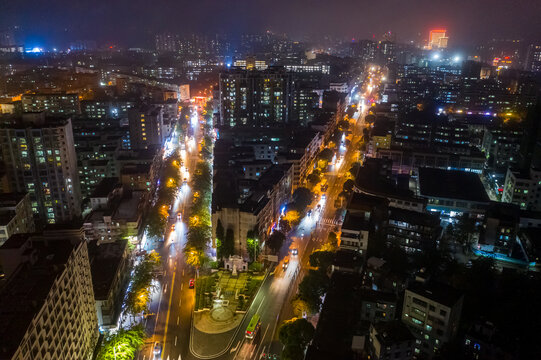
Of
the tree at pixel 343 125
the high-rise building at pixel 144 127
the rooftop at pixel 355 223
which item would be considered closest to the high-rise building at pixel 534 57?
the tree at pixel 343 125

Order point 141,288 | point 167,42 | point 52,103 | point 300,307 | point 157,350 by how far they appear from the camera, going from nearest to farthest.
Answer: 1. point 157,350
2. point 300,307
3. point 141,288
4. point 52,103
5. point 167,42

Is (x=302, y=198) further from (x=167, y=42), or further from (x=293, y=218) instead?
(x=167, y=42)

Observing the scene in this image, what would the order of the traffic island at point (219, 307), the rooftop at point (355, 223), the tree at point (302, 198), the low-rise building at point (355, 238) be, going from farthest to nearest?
the tree at point (302, 198)
the rooftop at point (355, 223)
the low-rise building at point (355, 238)
the traffic island at point (219, 307)

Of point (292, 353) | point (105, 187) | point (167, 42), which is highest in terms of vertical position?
point (167, 42)

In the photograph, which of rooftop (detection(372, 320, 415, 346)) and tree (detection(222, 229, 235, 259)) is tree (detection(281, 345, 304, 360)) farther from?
tree (detection(222, 229, 235, 259))

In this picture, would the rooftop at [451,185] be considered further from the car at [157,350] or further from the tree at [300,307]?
the car at [157,350]

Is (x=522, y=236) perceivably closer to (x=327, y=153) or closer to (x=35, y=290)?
(x=327, y=153)

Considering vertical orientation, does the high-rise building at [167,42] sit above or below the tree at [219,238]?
above

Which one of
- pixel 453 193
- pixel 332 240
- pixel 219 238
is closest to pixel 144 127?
pixel 219 238
